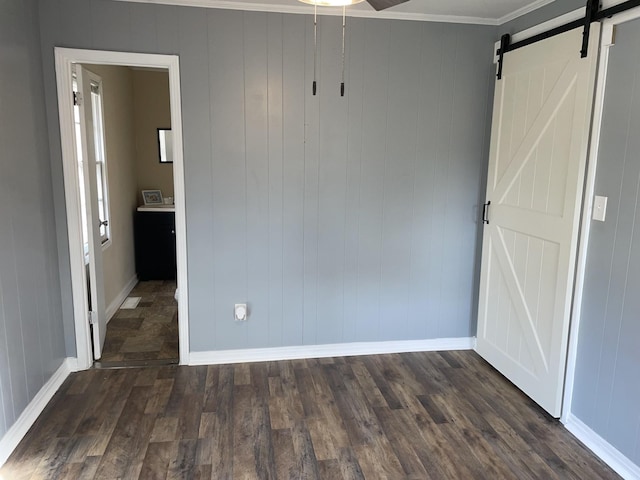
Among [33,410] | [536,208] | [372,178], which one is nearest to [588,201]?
[536,208]

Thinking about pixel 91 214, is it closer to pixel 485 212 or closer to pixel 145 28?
pixel 145 28

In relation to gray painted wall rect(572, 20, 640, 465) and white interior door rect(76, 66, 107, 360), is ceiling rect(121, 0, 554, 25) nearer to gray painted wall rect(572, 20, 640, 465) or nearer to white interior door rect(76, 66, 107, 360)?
white interior door rect(76, 66, 107, 360)

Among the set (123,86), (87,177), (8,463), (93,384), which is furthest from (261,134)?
(123,86)

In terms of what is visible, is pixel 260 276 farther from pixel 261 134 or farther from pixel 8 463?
pixel 8 463

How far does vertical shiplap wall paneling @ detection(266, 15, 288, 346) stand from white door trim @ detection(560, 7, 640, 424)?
71.4 inches

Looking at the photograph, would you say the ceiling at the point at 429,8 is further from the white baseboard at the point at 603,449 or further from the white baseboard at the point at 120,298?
the white baseboard at the point at 120,298

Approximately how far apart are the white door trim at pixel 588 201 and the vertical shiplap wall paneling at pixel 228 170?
6.64 ft

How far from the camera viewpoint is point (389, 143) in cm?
324

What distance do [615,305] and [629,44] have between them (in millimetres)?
1236

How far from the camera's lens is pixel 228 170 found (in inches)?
121

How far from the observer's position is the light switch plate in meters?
2.30

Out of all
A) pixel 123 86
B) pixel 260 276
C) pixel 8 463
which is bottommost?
pixel 8 463

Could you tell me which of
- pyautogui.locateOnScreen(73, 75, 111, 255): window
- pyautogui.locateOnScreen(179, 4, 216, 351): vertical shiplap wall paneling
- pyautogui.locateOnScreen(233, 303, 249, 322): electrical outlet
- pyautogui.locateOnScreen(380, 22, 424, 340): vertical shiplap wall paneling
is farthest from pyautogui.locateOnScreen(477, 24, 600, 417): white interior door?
pyautogui.locateOnScreen(73, 75, 111, 255): window

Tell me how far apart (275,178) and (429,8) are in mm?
1480
